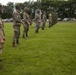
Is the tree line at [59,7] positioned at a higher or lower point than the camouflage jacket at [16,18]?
lower

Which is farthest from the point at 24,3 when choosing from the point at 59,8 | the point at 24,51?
the point at 24,51

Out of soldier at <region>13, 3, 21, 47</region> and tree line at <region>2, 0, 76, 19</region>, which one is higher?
soldier at <region>13, 3, 21, 47</region>

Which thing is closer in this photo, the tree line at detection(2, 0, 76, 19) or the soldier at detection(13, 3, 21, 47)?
the soldier at detection(13, 3, 21, 47)

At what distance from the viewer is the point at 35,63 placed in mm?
11508

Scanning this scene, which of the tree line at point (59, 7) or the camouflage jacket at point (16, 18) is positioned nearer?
the camouflage jacket at point (16, 18)

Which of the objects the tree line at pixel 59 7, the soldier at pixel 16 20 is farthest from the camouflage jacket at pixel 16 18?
the tree line at pixel 59 7

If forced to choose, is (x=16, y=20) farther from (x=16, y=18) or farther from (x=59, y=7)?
(x=59, y=7)

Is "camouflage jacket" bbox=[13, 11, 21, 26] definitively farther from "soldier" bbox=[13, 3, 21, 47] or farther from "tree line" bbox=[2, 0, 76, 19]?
"tree line" bbox=[2, 0, 76, 19]

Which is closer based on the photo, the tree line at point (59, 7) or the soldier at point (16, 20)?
the soldier at point (16, 20)

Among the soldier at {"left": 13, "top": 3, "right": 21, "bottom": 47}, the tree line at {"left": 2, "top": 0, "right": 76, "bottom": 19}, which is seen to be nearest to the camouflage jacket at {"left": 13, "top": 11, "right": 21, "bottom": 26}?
the soldier at {"left": 13, "top": 3, "right": 21, "bottom": 47}

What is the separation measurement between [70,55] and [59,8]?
75079mm

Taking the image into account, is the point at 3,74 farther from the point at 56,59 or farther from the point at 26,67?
the point at 56,59

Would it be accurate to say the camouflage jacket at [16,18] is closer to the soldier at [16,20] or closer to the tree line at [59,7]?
the soldier at [16,20]

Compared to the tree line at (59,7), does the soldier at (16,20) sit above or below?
above
